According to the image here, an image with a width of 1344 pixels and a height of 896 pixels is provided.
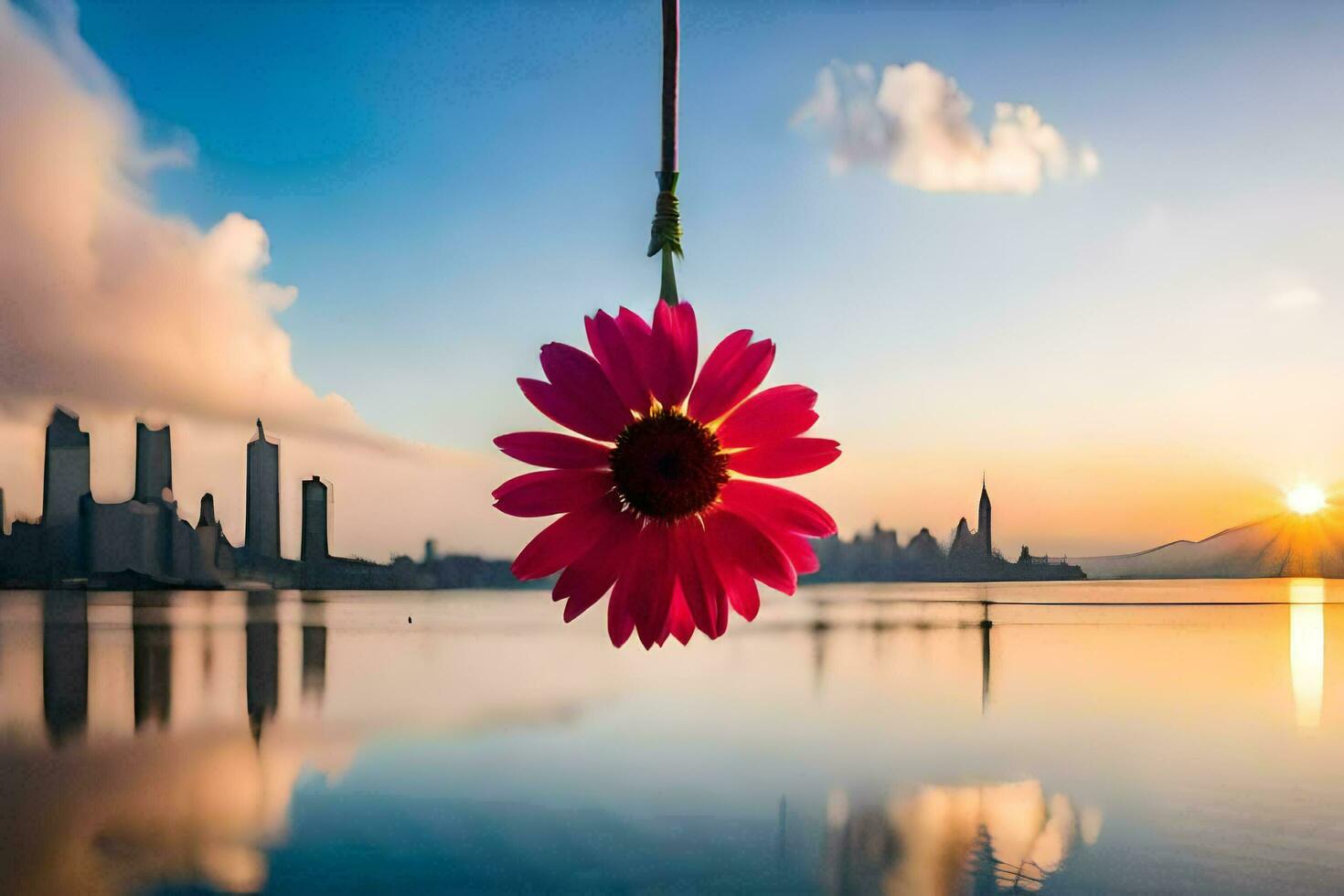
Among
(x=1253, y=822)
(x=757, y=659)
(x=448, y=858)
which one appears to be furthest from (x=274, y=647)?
(x=1253, y=822)

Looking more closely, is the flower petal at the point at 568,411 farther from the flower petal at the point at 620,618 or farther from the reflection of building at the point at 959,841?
the reflection of building at the point at 959,841

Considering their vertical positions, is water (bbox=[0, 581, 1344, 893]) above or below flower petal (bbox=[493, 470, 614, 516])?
below

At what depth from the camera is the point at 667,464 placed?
12.3 inches

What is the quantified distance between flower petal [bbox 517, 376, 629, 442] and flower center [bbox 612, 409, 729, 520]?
0.02 meters

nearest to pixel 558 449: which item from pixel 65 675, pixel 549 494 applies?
pixel 549 494

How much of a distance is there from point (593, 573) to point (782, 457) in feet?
0.20

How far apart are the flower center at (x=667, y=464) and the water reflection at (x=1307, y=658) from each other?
48476mm

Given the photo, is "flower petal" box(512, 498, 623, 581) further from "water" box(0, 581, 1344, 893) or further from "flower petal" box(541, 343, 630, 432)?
"water" box(0, 581, 1344, 893)

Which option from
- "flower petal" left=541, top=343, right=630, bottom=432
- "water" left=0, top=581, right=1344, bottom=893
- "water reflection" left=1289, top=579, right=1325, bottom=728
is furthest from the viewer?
"water reflection" left=1289, top=579, right=1325, bottom=728

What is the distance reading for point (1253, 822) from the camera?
92.2ft

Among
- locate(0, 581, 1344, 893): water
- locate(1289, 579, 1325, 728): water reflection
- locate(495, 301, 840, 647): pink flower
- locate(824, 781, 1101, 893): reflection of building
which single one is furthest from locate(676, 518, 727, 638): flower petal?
locate(1289, 579, 1325, 728): water reflection

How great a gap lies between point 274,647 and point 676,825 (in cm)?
4888

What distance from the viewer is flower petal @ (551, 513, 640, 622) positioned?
0.29 metres

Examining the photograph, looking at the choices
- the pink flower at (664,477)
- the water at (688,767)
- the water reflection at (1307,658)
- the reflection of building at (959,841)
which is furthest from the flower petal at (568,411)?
the water reflection at (1307,658)
